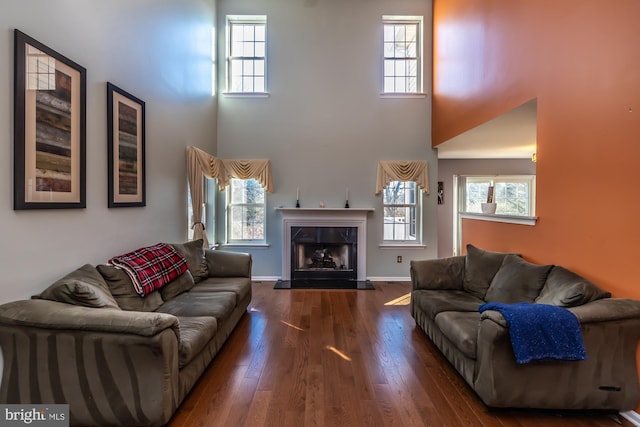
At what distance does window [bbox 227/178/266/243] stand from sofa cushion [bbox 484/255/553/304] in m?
3.77

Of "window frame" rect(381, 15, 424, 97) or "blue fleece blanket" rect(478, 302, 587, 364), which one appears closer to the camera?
"blue fleece blanket" rect(478, 302, 587, 364)

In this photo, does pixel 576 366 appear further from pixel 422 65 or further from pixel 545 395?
pixel 422 65

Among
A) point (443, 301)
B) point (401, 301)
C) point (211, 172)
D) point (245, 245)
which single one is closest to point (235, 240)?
point (245, 245)

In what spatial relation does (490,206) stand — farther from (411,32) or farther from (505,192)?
(505,192)

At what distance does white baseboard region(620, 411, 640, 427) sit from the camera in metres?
1.87

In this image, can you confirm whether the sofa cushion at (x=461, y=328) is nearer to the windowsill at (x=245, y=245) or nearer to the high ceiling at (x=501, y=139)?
the high ceiling at (x=501, y=139)

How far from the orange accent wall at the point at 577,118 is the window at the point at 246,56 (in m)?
3.54

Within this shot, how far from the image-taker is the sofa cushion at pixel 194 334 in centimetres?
195

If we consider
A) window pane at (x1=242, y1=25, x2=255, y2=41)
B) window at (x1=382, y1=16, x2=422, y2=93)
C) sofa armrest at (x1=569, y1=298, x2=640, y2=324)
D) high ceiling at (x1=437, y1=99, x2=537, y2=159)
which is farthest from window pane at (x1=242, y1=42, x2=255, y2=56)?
sofa armrest at (x1=569, y1=298, x2=640, y2=324)

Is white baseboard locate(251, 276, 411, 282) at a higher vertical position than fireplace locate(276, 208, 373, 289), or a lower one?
lower

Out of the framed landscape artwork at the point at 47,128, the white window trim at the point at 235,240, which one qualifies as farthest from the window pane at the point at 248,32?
the framed landscape artwork at the point at 47,128

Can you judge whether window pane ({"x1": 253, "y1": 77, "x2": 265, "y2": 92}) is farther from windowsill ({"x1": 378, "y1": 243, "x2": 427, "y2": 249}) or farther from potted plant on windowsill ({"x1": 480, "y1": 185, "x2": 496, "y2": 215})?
potted plant on windowsill ({"x1": 480, "y1": 185, "x2": 496, "y2": 215})

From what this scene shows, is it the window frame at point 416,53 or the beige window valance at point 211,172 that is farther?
the window frame at point 416,53

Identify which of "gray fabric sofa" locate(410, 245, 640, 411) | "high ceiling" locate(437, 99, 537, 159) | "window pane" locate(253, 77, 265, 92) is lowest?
"gray fabric sofa" locate(410, 245, 640, 411)
